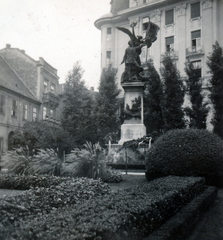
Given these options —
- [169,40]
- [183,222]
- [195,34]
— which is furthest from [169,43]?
[183,222]

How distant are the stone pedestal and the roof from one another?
48.1ft

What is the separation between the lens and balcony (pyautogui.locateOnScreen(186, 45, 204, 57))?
29906mm

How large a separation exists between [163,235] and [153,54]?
31.0 metres

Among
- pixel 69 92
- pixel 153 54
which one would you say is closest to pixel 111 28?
pixel 153 54

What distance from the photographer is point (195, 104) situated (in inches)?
→ 934

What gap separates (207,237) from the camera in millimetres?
4641

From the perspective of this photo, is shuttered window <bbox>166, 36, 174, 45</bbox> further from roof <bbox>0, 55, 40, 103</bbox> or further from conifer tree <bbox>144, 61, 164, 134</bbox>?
roof <bbox>0, 55, 40, 103</bbox>

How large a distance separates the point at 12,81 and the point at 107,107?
33.7 feet

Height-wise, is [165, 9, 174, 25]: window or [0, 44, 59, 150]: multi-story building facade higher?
[165, 9, 174, 25]: window

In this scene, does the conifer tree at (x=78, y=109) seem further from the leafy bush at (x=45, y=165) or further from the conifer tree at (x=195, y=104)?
the leafy bush at (x=45, y=165)

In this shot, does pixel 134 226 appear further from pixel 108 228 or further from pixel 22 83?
pixel 22 83

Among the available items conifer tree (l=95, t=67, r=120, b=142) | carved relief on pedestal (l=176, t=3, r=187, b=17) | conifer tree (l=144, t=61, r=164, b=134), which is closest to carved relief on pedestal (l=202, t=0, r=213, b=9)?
carved relief on pedestal (l=176, t=3, r=187, b=17)

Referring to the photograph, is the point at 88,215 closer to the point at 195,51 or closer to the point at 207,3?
the point at 195,51

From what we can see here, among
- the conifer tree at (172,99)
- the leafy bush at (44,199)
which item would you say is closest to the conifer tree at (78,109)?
the conifer tree at (172,99)
